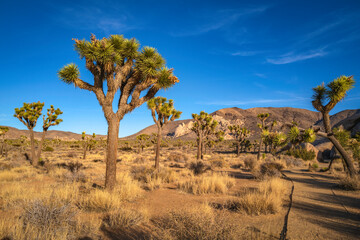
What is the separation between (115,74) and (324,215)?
9.51 meters

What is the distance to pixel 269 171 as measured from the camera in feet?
40.1

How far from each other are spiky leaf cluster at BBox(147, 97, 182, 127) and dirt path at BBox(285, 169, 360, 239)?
411 inches

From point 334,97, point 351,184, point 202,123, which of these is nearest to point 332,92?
point 334,97

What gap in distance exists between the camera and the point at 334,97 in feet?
33.8

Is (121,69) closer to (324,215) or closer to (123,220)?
(123,220)

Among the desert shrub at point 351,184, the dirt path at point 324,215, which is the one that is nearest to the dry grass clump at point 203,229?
the dirt path at point 324,215

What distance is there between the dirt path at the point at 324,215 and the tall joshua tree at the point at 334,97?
2.76 meters

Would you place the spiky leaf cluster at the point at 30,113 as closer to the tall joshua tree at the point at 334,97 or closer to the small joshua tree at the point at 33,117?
the small joshua tree at the point at 33,117

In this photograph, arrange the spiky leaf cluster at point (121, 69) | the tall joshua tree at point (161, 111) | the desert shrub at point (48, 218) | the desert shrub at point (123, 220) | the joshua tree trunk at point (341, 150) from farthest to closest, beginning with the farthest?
the tall joshua tree at point (161, 111) → the joshua tree trunk at point (341, 150) → the spiky leaf cluster at point (121, 69) → the desert shrub at point (123, 220) → the desert shrub at point (48, 218)

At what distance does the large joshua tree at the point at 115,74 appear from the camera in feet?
26.5

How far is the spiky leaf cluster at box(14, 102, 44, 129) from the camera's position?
17.0 m

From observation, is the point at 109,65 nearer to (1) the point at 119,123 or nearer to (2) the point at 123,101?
(2) the point at 123,101

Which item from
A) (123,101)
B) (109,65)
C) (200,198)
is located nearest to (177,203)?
(200,198)

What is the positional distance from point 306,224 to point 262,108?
16406 cm
